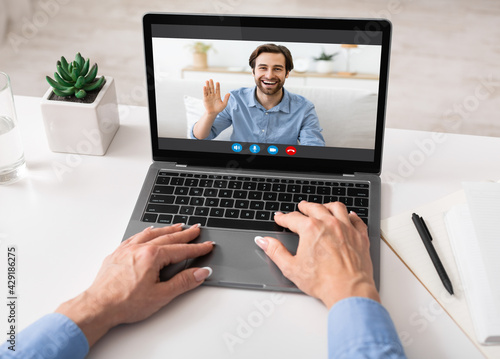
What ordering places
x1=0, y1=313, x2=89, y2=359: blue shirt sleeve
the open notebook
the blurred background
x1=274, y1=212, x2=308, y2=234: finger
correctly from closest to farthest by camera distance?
1. x1=0, y1=313, x2=89, y2=359: blue shirt sleeve
2. the open notebook
3. x1=274, y1=212, x2=308, y2=234: finger
4. the blurred background

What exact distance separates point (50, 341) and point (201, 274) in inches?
10.1

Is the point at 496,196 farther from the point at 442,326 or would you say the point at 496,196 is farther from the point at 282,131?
the point at 282,131

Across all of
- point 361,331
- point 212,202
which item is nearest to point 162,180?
point 212,202

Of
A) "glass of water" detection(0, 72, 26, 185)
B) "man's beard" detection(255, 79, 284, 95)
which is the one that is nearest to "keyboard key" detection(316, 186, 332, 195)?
"man's beard" detection(255, 79, 284, 95)

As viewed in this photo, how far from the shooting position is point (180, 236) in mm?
992

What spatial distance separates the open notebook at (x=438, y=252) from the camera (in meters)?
0.89

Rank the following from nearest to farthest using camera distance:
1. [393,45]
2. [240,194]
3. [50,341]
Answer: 1. [50,341]
2. [240,194]
3. [393,45]

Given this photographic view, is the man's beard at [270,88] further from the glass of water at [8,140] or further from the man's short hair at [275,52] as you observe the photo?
the glass of water at [8,140]

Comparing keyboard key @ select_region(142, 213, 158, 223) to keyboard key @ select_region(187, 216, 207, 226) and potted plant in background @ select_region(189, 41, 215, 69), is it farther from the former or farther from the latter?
potted plant in background @ select_region(189, 41, 215, 69)

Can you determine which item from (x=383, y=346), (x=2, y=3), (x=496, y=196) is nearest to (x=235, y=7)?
(x=2, y=3)

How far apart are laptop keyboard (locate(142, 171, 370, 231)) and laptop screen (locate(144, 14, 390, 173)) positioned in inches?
2.0

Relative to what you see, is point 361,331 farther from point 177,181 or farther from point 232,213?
point 177,181

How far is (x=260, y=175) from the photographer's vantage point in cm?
116

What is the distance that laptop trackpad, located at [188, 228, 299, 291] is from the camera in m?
0.94
